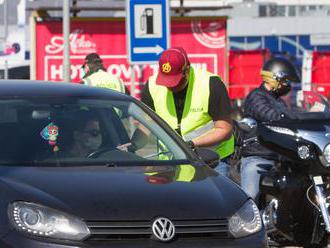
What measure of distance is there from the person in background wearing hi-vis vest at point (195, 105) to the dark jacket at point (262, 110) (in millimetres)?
986

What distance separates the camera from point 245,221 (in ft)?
18.8

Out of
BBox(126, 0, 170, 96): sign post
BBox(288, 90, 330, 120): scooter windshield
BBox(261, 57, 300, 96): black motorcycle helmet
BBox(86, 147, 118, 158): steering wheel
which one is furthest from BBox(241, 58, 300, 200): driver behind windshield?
BBox(126, 0, 170, 96): sign post

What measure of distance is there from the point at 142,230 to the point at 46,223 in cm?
46

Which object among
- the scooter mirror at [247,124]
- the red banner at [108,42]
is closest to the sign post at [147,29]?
the scooter mirror at [247,124]

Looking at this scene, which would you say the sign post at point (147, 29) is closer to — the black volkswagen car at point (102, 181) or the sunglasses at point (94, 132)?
the black volkswagen car at point (102, 181)

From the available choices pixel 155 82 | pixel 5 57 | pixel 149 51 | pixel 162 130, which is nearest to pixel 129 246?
pixel 162 130

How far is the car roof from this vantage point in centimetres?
678

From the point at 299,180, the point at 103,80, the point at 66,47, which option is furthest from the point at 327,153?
the point at 66,47

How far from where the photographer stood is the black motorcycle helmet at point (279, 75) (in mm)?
9133

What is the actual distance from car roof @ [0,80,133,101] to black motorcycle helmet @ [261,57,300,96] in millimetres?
2239

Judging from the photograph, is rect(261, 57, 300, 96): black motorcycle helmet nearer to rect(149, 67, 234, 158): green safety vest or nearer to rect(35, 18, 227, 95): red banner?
rect(149, 67, 234, 158): green safety vest

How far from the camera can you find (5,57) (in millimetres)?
16969

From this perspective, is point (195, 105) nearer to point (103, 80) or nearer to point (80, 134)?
point (80, 134)

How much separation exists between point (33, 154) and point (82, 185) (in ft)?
2.05
